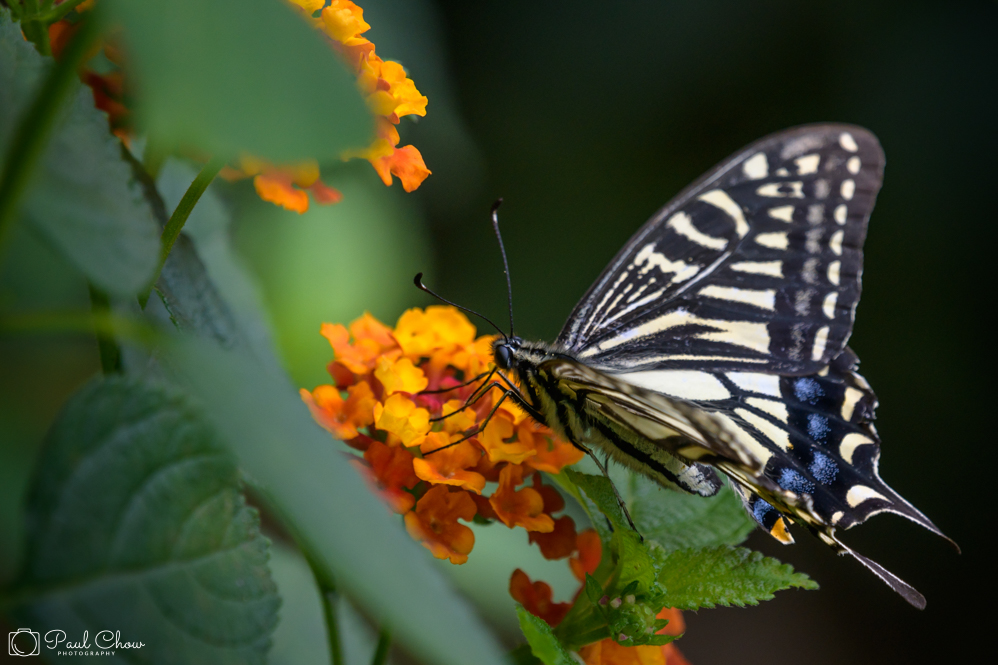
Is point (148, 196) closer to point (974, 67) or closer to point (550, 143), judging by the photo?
point (550, 143)

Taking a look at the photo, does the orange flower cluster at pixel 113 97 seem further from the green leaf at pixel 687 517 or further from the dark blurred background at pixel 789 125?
the dark blurred background at pixel 789 125

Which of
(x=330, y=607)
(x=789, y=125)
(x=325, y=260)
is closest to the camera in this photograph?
(x=330, y=607)

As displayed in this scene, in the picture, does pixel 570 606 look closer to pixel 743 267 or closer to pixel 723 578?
pixel 723 578

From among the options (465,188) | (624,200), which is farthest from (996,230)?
(465,188)

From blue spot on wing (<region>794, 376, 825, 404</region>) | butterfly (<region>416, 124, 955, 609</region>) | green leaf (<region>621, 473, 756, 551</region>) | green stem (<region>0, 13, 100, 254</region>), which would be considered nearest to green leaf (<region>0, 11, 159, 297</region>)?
green stem (<region>0, 13, 100, 254</region>)

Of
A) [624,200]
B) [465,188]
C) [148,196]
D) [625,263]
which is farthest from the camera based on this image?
[624,200]

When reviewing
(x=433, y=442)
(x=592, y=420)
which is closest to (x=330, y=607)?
(x=433, y=442)
